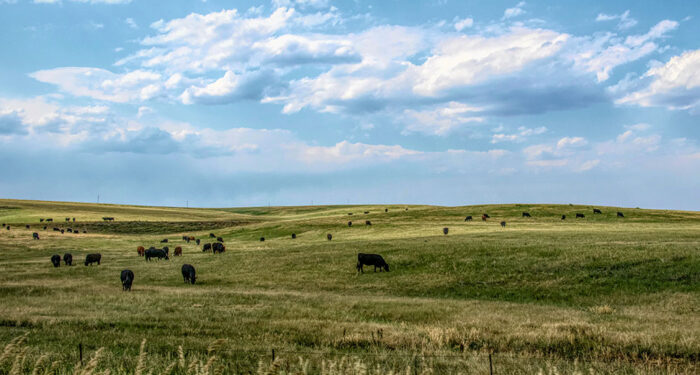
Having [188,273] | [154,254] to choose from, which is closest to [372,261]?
[188,273]

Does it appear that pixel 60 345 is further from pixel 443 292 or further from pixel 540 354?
pixel 443 292

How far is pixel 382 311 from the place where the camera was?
746 inches

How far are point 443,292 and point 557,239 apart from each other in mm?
18558

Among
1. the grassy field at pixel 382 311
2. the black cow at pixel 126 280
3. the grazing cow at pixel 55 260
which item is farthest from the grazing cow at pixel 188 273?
the grazing cow at pixel 55 260

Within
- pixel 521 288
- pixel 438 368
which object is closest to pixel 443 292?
pixel 521 288

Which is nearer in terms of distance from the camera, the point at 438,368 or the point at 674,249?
the point at 438,368

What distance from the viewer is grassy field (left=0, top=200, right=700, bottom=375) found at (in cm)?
1020

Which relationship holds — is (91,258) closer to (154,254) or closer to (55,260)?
(55,260)

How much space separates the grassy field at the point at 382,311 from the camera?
1020 centimetres

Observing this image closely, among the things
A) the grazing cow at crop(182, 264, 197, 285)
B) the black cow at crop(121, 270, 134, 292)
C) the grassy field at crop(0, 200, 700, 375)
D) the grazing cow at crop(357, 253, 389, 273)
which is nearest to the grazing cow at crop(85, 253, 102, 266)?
the grassy field at crop(0, 200, 700, 375)

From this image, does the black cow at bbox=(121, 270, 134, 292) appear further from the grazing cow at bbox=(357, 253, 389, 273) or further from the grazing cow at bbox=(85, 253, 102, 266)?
the grazing cow at bbox=(85, 253, 102, 266)

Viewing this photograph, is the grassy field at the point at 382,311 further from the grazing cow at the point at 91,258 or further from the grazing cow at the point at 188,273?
the grazing cow at the point at 91,258

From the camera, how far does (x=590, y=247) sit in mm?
34062

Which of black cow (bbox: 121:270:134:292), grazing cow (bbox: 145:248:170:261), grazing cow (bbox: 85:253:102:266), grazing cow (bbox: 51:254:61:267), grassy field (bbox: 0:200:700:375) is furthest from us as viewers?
grazing cow (bbox: 145:248:170:261)
